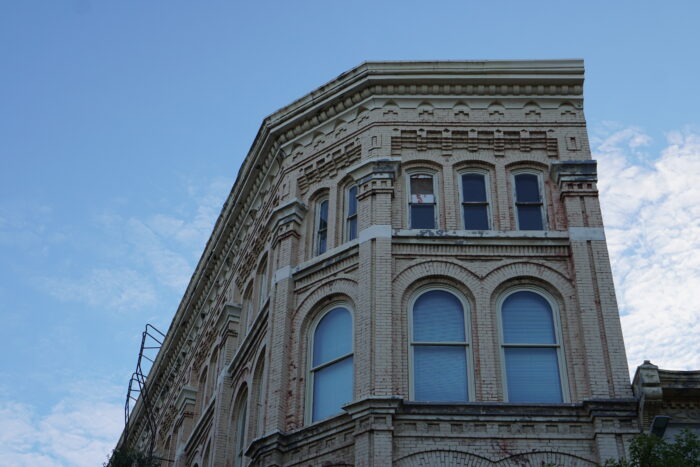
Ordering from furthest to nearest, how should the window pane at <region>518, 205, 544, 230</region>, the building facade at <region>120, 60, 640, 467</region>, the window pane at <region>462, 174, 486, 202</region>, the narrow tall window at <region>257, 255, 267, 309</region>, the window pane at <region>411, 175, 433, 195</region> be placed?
the narrow tall window at <region>257, 255, 267, 309</region> → the window pane at <region>411, 175, 433, 195</region> → the window pane at <region>462, 174, 486, 202</region> → the window pane at <region>518, 205, 544, 230</region> → the building facade at <region>120, 60, 640, 467</region>

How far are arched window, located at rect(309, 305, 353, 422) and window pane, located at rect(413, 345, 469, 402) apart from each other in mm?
1453

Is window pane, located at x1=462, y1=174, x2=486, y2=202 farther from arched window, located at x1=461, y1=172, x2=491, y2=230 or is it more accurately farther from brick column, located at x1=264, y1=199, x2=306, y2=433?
brick column, located at x1=264, y1=199, x2=306, y2=433

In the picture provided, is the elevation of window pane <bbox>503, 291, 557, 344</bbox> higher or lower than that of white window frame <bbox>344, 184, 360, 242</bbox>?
lower

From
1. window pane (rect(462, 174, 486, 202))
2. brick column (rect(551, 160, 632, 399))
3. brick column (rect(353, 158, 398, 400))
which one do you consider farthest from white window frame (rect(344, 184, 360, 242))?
brick column (rect(551, 160, 632, 399))

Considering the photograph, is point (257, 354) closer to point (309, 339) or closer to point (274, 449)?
point (309, 339)

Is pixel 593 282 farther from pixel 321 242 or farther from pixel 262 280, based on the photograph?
pixel 262 280

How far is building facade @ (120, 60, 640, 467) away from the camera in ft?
63.6

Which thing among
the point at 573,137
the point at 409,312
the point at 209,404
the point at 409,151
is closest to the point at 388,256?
the point at 409,312

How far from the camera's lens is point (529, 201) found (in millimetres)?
23203

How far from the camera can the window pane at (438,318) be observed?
21.1 m

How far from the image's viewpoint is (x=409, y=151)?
945 inches

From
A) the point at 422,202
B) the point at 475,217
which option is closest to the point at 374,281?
the point at 422,202

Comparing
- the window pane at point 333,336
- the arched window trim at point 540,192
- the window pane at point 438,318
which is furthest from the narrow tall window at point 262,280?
the arched window trim at point 540,192

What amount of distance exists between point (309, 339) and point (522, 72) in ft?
27.0
